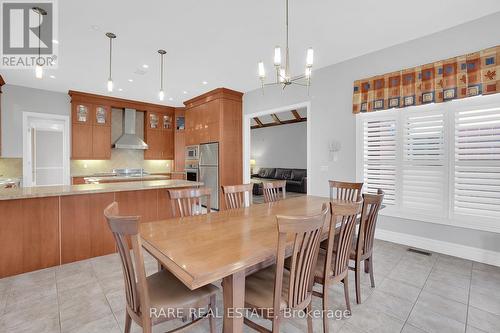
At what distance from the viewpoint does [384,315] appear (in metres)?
1.91

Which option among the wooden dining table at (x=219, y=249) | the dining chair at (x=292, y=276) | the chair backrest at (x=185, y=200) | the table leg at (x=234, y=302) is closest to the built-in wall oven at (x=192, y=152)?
the chair backrest at (x=185, y=200)

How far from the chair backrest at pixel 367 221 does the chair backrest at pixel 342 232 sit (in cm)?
20

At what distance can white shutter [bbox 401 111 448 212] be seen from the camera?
3131 mm

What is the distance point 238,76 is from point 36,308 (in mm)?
4263

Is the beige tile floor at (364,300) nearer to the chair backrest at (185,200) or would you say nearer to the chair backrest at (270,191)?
the chair backrest at (185,200)

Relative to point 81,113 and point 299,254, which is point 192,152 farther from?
point 299,254

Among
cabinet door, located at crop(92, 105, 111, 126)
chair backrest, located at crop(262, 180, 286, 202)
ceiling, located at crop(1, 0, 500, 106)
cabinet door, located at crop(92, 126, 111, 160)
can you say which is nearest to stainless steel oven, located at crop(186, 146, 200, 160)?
cabinet door, located at crop(92, 126, 111, 160)

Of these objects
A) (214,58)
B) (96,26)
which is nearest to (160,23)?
(96,26)

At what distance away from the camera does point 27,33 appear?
2977mm

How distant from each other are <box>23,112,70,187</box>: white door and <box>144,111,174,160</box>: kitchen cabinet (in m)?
1.86

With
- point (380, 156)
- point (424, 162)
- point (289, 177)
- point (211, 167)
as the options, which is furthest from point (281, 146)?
point (424, 162)

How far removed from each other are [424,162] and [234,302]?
3284 millimetres

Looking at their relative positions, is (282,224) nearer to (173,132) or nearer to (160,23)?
(160,23)

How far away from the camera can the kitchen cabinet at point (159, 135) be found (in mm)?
6848
